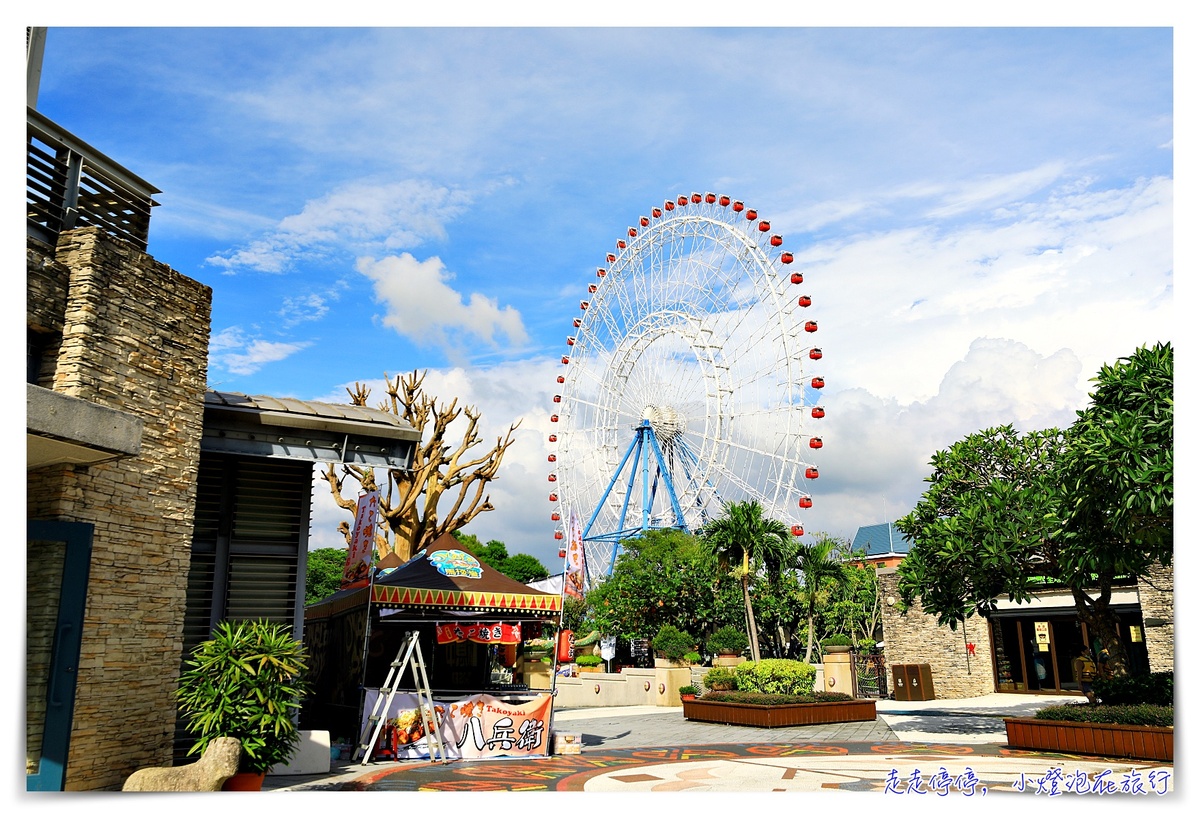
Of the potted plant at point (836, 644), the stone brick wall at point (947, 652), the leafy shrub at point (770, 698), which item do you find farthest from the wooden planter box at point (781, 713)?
the stone brick wall at point (947, 652)

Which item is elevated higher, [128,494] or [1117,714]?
[128,494]

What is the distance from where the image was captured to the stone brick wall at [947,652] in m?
27.9

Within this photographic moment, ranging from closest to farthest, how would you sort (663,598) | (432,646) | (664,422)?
1. (432,646)
2. (663,598)
3. (664,422)

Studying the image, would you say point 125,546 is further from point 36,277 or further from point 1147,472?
point 1147,472

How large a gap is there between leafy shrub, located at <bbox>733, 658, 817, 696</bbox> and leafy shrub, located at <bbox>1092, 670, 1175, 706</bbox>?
7.77m

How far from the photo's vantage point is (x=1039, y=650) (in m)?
27.1

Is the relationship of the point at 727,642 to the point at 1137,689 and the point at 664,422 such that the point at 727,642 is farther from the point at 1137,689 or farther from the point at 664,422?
the point at 1137,689

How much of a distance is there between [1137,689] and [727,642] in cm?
1551

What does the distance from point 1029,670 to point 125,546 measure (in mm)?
27005

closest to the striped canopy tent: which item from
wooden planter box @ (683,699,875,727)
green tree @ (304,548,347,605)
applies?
wooden planter box @ (683,699,875,727)

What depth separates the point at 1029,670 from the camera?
2738cm

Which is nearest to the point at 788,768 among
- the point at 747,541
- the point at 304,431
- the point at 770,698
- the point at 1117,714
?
the point at 1117,714

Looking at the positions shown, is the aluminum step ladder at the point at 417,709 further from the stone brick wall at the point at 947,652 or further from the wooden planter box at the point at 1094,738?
the stone brick wall at the point at 947,652

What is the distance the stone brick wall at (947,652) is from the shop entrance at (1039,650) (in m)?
0.49
